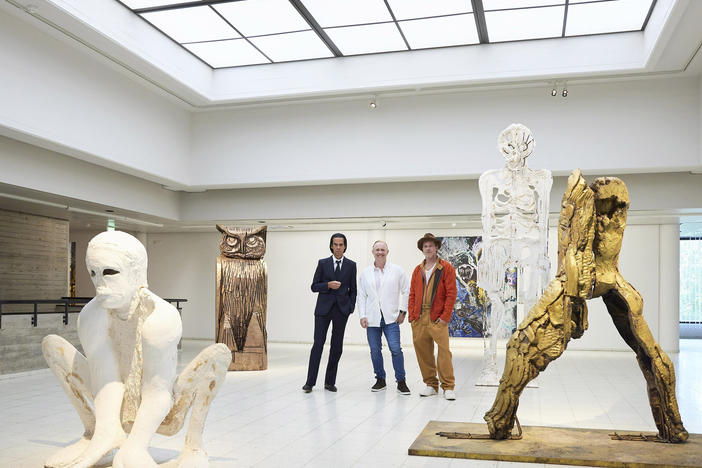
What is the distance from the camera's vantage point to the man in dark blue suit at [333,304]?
692cm

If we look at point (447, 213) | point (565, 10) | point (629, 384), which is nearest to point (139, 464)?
point (629, 384)

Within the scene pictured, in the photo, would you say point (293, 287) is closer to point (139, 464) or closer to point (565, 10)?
point (565, 10)

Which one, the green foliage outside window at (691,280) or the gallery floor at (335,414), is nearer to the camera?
the gallery floor at (335,414)

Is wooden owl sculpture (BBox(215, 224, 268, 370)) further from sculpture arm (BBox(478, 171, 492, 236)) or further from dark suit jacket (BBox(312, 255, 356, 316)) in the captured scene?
sculpture arm (BBox(478, 171, 492, 236))

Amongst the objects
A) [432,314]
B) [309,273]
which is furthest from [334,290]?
[309,273]

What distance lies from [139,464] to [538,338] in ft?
8.95

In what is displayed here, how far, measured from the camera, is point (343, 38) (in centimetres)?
902

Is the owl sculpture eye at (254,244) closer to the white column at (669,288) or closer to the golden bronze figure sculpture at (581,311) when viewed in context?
the golden bronze figure sculpture at (581,311)

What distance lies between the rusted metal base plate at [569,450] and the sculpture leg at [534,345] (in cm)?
31

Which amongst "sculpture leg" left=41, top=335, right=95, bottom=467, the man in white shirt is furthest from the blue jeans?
"sculpture leg" left=41, top=335, right=95, bottom=467

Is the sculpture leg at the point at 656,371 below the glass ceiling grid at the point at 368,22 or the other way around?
below

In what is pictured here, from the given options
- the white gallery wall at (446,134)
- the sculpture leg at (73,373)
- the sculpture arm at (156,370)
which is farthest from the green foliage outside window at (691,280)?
the sculpture leg at (73,373)

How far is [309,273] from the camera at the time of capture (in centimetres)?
1441

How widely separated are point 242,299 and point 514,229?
3.79 metres
